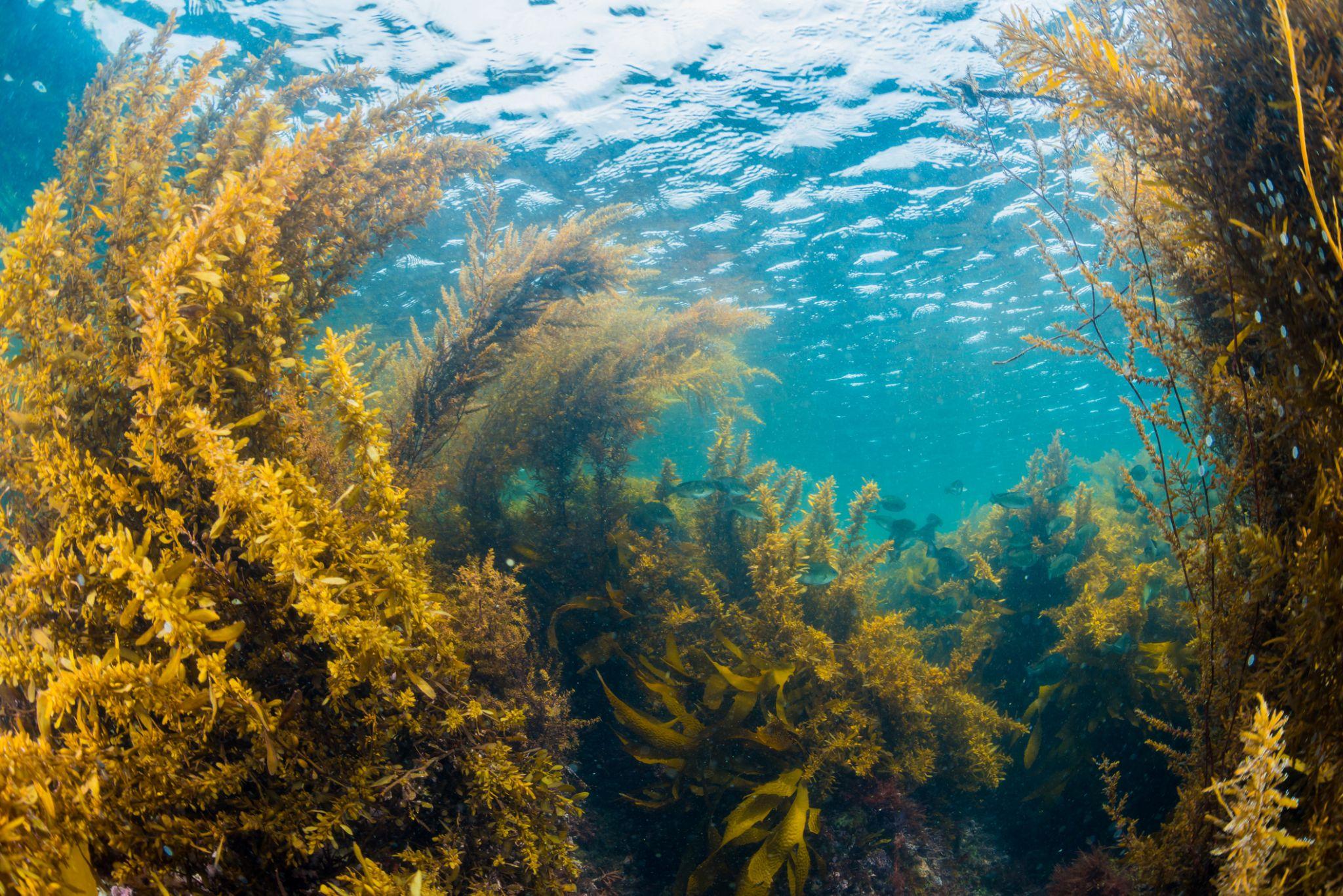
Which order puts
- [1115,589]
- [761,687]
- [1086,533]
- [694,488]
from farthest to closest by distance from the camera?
[1086,533]
[694,488]
[1115,589]
[761,687]

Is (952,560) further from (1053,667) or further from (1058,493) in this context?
(1053,667)

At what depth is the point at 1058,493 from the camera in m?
8.30

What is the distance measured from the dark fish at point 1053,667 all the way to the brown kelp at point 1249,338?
302cm

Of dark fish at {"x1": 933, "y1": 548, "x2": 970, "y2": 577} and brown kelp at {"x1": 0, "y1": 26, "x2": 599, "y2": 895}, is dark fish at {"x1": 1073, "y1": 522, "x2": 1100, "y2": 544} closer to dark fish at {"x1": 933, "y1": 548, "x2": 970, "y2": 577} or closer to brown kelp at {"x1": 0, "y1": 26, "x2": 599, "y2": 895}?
dark fish at {"x1": 933, "y1": 548, "x2": 970, "y2": 577}

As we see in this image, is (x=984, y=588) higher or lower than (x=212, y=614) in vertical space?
lower

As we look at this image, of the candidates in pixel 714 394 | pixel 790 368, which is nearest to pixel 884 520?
pixel 714 394

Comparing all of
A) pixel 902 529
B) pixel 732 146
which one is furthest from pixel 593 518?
pixel 732 146

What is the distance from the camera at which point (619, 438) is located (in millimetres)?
7219

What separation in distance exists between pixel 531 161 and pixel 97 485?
34.8 feet

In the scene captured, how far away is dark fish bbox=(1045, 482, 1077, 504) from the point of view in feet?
26.9

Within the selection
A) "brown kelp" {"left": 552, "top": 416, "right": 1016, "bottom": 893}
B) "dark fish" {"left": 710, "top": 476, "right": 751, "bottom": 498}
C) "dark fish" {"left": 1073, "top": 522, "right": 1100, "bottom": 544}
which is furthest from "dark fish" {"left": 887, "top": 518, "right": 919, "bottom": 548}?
"dark fish" {"left": 710, "top": 476, "right": 751, "bottom": 498}

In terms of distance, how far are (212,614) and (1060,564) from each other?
7761 mm

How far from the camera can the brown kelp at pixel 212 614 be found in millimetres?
1780

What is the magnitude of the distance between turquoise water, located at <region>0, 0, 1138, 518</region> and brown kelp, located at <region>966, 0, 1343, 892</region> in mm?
3151
